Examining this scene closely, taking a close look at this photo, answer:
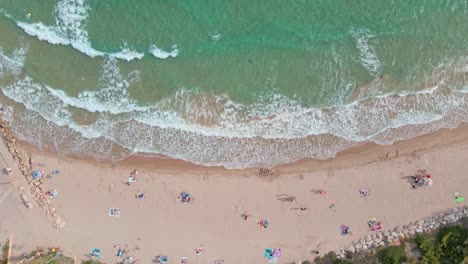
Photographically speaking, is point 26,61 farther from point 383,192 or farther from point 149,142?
point 383,192

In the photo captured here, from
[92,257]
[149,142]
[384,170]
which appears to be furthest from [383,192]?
[92,257]

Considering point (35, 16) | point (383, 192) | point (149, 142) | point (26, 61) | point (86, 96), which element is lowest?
point (383, 192)

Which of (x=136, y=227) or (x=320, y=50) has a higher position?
(x=320, y=50)

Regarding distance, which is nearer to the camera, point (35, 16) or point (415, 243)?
point (415, 243)

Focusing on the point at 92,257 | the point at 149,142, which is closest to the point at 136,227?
the point at 92,257

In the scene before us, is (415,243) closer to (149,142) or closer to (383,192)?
(383,192)

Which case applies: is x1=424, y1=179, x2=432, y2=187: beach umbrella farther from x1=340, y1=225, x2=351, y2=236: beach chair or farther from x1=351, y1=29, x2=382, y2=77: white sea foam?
x1=351, y1=29, x2=382, y2=77: white sea foam
